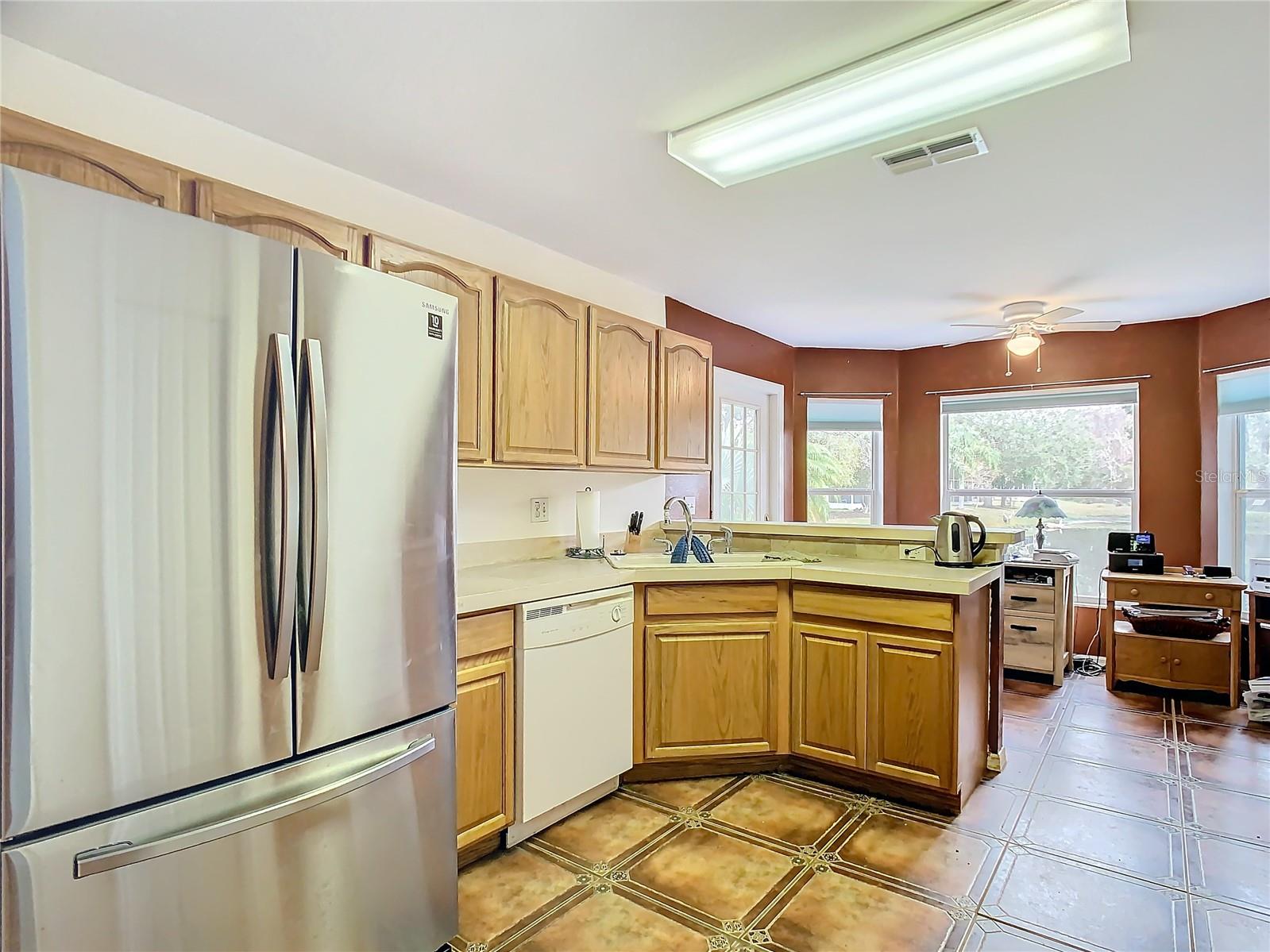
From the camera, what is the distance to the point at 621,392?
3.34m

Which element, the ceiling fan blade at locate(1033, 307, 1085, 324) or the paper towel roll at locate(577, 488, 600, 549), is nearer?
the paper towel roll at locate(577, 488, 600, 549)

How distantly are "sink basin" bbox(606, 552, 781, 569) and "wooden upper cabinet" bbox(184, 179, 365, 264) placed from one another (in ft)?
5.26

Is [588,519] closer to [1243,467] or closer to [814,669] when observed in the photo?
[814,669]

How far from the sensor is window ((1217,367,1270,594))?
170 inches

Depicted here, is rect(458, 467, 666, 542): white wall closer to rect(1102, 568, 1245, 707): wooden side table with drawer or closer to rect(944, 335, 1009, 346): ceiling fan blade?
rect(1102, 568, 1245, 707): wooden side table with drawer

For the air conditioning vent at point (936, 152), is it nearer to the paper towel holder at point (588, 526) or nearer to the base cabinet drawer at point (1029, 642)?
the paper towel holder at point (588, 526)

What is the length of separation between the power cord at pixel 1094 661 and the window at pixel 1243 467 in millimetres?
743

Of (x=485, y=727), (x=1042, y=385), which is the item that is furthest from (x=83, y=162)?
(x=1042, y=385)

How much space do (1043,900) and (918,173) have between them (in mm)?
2447

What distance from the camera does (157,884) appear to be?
1321mm

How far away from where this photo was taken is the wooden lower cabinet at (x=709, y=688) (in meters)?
2.92

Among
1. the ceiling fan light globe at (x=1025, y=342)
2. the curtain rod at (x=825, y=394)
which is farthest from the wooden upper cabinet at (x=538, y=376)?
the curtain rod at (x=825, y=394)

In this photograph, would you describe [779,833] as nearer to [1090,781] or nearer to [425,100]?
[1090,781]

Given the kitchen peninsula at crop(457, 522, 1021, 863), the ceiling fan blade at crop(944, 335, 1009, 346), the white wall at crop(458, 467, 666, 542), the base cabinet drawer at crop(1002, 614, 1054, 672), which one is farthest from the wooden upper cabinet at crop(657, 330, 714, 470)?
the ceiling fan blade at crop(944, 335, 1009, 346)
